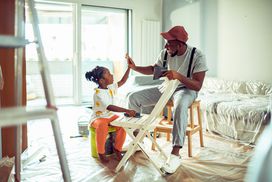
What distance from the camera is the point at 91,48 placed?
248 inches

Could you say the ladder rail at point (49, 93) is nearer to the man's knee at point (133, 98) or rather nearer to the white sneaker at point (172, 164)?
the white sneaker at point (172, 164)

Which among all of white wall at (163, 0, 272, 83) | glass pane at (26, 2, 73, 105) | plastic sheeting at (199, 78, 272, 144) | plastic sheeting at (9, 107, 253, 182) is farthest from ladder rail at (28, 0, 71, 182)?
glass pane at (26, 2, 73, 105)

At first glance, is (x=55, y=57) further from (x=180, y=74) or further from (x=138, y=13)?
(x=180, y=74)

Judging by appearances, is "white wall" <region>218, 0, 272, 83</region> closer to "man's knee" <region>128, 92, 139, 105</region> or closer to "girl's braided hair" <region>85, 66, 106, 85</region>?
"man's knee" <region>128, 92, 139, 105</region>

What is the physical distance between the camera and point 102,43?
21.0ft

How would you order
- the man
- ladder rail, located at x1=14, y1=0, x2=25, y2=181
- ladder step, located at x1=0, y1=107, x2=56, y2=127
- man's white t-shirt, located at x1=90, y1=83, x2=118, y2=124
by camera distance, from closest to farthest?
1. ladder step, located at x1=0, y1=107, x2=56, y2=127
2. ladder rail, located at x1=14, y1=0, x2=25, y2=181
3. the man
4. man's white t-shirt, located at x1=90, y1=83, x2=118, y2=124

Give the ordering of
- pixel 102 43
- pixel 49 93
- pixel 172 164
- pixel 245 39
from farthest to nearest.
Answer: pixel 102 43 < pixel 245 39 < pixel 172 164 < pixel 49 93

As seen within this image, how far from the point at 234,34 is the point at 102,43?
10.1ft

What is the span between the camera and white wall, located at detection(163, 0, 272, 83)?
387cm

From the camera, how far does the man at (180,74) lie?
2344 millimetres

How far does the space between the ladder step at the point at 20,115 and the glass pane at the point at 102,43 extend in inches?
196

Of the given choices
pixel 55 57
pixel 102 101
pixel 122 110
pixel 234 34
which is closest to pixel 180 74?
pixel 122 110

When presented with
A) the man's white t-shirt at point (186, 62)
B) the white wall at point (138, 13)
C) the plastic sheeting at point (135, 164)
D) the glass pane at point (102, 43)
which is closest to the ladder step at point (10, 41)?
the plastic sheeting at point (135, 164)

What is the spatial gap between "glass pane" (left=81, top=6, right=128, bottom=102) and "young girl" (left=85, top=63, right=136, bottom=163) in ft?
11.1
